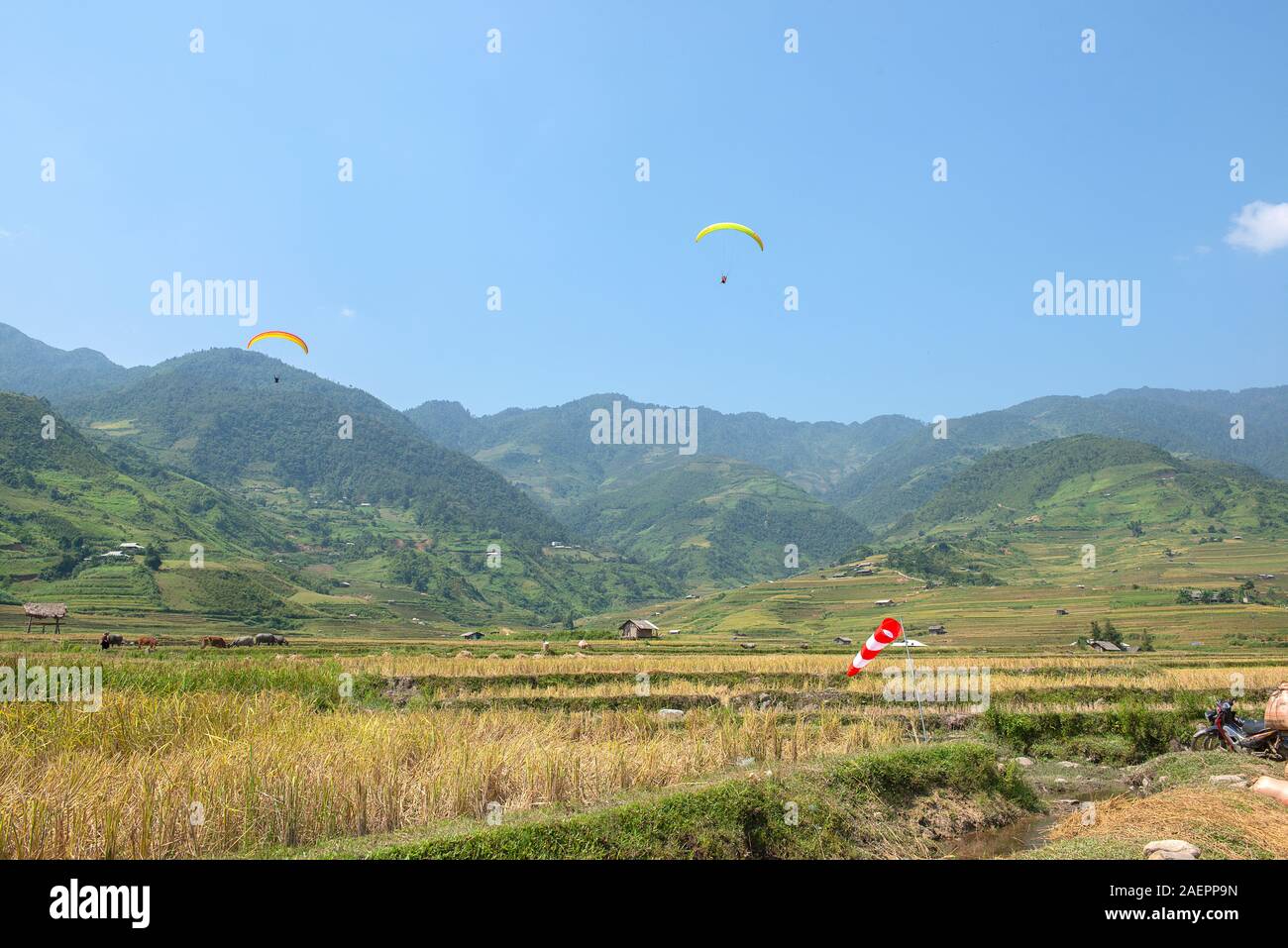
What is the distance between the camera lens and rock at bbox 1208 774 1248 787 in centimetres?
1223

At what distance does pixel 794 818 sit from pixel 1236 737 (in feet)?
34.7

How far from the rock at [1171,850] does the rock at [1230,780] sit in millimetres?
3935

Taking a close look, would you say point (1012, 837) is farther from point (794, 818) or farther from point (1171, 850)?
point (794, 818)

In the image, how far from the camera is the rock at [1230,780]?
12.2m

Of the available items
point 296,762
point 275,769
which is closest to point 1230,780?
point 296,762

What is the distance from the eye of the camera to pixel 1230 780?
40.8 feet

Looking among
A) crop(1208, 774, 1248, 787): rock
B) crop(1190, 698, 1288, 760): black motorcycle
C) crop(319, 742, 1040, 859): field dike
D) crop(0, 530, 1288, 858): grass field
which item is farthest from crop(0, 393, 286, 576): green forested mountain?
crop(1208, 774, 1248, 787): rock

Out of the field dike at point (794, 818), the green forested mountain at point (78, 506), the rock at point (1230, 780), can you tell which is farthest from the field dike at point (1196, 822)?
the green forested mountain at point (78, 506)

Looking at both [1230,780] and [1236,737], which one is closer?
[1230,780]

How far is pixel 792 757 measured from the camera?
13227 mm

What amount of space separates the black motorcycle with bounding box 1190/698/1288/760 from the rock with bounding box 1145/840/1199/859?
20.6 feet

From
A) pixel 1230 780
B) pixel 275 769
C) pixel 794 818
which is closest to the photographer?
pixel 275 769
